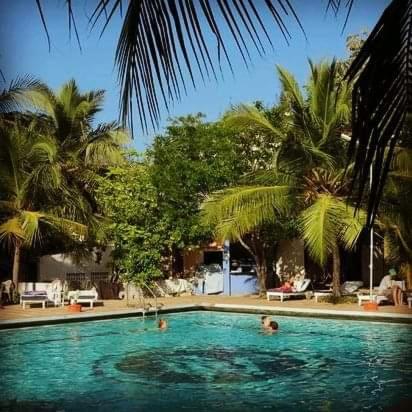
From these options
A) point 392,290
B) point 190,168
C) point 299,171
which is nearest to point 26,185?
point 190,168

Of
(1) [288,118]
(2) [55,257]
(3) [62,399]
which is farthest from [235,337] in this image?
(2) [55,257]

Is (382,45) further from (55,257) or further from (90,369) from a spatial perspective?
(55,257)

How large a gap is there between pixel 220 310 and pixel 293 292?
2730 mm

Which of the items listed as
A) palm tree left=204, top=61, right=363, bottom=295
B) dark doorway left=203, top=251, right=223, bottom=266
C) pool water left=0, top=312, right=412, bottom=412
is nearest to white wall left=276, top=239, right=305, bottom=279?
dark doorway left=203, top=251, right=223, bottom=266

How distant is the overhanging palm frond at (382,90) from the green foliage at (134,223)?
19306mm

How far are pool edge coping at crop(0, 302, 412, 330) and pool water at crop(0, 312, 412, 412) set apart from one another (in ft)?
0.72

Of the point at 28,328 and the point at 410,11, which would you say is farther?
the point at 28,328

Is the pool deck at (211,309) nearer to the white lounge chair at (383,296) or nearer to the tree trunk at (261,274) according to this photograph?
the white lounge chair at (383,296)

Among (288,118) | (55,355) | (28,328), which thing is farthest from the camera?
(288,118)

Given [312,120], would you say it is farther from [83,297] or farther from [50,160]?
[83,297]

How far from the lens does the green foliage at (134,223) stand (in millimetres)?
20594

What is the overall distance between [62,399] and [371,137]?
27.0 ft

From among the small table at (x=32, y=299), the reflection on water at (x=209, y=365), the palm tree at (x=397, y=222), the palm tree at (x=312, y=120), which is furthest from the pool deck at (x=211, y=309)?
the reflection on water at (x=209, y=365)

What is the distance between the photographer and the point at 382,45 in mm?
1244
